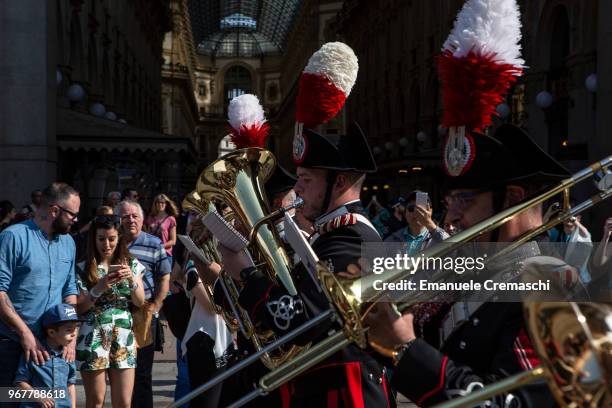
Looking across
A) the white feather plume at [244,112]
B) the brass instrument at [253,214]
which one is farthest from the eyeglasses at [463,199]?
the white feather plume at [244,112]

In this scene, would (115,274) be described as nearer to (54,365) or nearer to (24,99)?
(54,365)

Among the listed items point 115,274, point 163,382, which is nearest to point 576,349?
point 115,274

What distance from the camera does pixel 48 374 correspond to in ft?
16.6

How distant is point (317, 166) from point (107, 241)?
2.89 metres

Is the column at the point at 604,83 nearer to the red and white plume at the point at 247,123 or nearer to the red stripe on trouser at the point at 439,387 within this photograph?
the red and white plume at the point at 247,123

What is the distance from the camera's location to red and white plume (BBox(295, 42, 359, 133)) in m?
3.77

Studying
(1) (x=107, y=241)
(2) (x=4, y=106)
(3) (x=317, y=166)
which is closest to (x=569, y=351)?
(3) (x=317, y=166)

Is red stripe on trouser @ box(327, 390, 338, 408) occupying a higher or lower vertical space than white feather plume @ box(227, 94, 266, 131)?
lower

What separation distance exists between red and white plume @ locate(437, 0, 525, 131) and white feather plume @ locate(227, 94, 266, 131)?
103 inches

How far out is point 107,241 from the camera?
20.0 feet

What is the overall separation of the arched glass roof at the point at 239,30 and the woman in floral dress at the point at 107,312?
101 metres

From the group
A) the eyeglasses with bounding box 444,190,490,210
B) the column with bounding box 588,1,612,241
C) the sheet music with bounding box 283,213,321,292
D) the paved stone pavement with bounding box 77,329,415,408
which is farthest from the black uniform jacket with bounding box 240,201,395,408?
the column with bounding box 588,1,612,241

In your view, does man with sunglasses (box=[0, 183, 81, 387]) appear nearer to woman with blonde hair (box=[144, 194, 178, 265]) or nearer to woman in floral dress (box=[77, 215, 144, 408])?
woman in floral dress (box=[77, 215, 144, 408])

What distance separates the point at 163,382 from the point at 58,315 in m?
3.68
